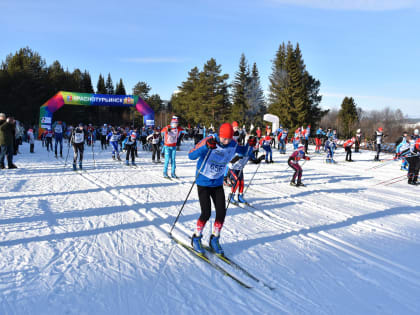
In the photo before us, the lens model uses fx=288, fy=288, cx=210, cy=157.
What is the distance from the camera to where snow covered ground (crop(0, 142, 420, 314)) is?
3086 mm

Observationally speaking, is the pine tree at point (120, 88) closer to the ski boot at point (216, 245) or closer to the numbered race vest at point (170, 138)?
the numbered race vest at point (170, 138)

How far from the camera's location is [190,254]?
4133 mm

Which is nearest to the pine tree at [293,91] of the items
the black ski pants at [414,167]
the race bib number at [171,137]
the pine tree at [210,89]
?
the pine tree at [210,89]

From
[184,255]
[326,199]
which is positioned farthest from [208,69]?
[184,255]

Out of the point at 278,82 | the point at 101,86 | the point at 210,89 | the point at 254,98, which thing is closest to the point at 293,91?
the point at 278,82

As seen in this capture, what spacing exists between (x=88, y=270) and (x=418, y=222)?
261 inches

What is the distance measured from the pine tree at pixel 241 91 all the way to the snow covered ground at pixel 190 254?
40763 millimetres

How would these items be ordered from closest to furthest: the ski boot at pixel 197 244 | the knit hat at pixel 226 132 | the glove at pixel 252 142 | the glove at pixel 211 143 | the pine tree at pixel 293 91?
the glove at pixel 211 143 → the knit hat at pixel 226 132 → the ski boot at pixel 197 244 → the glove at pixel 252 142 → the pine tree at pixel 293 91

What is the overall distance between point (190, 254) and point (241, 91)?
1815 inches

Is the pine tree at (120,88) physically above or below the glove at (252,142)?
above

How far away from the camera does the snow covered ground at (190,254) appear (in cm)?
309

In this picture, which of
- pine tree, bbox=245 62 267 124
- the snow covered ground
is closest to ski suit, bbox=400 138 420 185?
the snow covered ground

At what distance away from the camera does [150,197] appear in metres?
7.20

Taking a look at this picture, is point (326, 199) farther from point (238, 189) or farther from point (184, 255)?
point (184, 255)
